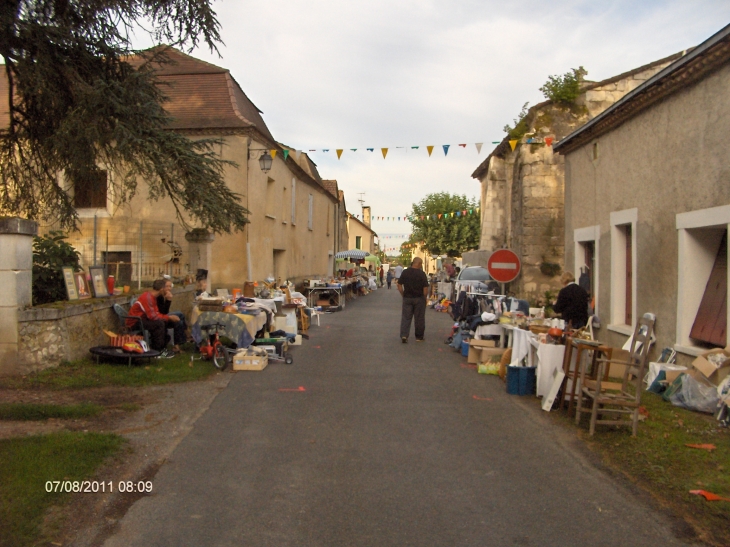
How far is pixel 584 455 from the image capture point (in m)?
5.77

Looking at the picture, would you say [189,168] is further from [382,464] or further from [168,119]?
[382,464]

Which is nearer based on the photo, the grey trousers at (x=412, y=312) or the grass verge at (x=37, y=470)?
the grass verge at (x=37, y=470)

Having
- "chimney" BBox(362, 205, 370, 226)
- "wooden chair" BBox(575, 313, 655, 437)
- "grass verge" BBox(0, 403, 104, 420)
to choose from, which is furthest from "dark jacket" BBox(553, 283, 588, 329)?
"chimney" BBox(362, 205, 370, 226)

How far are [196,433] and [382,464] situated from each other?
2.03 meters

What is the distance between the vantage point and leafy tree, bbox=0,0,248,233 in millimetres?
8922

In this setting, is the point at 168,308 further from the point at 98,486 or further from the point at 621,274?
the point at 621,274

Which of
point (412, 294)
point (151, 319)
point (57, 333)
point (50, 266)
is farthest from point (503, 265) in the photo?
point (50, 266)

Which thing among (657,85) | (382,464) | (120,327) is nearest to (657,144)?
(657,85)

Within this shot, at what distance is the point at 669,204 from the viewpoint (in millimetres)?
9070

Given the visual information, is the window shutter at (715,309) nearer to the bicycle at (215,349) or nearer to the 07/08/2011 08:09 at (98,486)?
the bicycle at (215,349)

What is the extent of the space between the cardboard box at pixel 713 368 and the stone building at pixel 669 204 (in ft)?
0.72

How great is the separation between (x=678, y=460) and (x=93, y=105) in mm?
8454

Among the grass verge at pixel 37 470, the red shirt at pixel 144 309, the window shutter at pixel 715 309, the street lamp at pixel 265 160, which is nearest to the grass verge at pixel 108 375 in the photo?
the red shirt at pixel 144 309

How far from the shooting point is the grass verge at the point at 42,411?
6492mm
